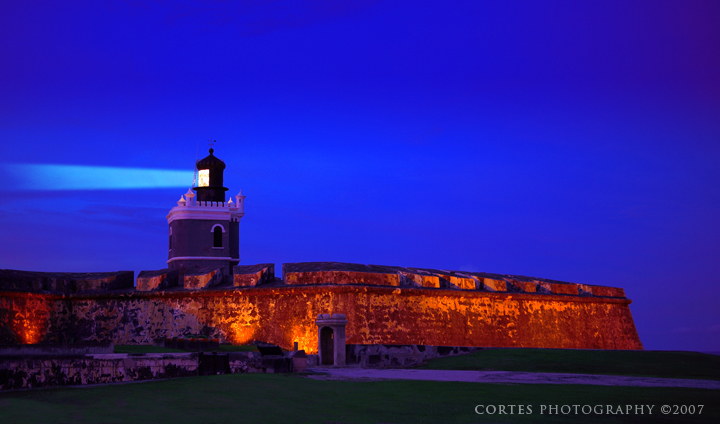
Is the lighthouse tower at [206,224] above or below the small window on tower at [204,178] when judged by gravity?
below

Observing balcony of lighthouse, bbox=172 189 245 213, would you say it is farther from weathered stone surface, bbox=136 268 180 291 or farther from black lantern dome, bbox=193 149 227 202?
weathered stone surface, bbox=136 268 180 291

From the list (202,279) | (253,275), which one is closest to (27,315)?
(202,279)

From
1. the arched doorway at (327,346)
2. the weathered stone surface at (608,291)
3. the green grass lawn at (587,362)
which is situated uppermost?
the weathered stone surface at (608,291)

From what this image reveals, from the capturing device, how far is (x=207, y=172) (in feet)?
160

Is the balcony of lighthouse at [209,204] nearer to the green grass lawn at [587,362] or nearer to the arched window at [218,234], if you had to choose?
the arched window at [218,234]

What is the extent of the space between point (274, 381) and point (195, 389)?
244cm

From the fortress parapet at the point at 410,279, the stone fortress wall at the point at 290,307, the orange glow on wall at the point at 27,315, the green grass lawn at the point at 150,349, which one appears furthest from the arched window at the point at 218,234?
the green grass lawn at the point at 150,349

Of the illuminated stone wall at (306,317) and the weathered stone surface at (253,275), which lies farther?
the weathered stone surface at (253,275)

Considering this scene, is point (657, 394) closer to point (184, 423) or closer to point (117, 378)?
point (184, 423)

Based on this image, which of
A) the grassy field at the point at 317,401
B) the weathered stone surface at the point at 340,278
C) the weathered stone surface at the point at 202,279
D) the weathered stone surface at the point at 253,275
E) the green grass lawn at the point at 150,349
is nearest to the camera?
the grassy field at the point at 317,401

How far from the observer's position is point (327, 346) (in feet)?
76.1

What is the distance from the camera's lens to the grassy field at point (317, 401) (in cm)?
920

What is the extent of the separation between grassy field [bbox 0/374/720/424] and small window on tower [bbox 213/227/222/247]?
108 ft

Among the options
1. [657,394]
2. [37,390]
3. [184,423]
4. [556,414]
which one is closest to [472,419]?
[556,414]
